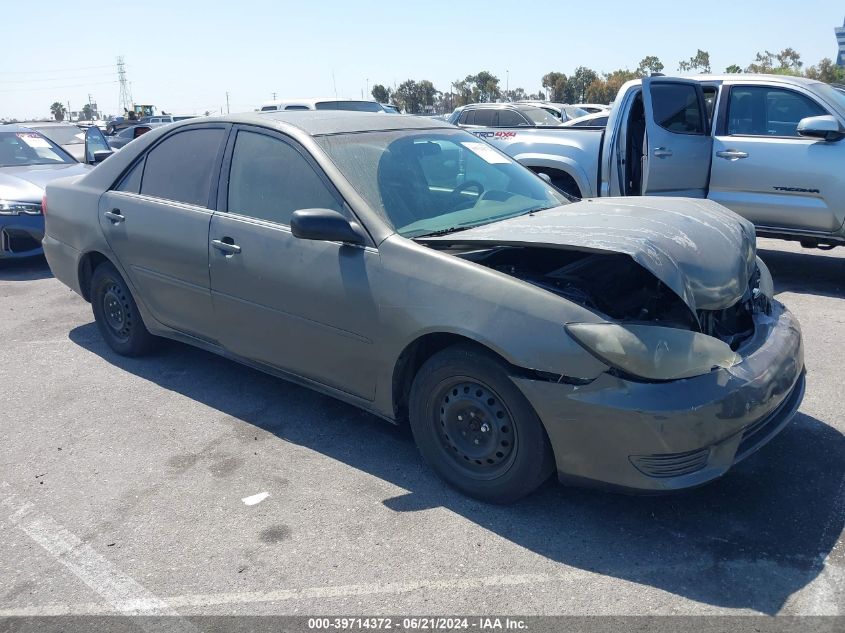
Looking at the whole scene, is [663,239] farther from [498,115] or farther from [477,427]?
[498,115]

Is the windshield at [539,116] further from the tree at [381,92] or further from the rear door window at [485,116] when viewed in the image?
the tree at [381,92]

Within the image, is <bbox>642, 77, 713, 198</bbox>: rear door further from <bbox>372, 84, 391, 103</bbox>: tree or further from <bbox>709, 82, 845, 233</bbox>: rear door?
<bbox>372, 84, 391, 103</bbox>: tree

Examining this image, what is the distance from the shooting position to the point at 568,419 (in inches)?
118

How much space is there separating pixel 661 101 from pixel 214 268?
5.15 metres

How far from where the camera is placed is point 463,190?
13.9ft

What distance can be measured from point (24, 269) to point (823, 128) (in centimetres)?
858

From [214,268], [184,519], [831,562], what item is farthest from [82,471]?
[831,562]

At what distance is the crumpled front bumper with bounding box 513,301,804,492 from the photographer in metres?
2.88

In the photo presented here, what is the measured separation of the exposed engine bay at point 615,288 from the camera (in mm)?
3301

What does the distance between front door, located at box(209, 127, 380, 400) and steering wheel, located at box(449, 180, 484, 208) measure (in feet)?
2.21

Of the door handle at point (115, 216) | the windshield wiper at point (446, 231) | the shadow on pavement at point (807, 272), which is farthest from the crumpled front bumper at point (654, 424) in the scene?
the shadow on pavement at point (807, 272)

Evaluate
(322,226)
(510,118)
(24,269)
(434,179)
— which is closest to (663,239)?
(434,179)

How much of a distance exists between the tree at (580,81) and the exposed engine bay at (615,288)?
56.3 metres

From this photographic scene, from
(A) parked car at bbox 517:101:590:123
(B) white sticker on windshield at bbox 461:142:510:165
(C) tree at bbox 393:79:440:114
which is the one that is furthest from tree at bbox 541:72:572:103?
(B) white sticker on windshield at bbox 461:142:510:165
